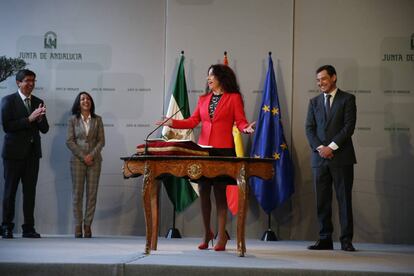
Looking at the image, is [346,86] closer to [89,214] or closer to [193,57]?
[193,57]

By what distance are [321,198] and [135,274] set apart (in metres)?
2.59

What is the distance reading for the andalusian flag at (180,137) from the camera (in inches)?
282

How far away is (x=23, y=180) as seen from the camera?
22.0 feet

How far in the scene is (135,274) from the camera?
3770 mm

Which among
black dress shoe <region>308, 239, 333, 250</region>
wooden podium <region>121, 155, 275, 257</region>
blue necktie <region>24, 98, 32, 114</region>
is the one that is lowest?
black dress shoe <region>308, 239, 333, 250</region>

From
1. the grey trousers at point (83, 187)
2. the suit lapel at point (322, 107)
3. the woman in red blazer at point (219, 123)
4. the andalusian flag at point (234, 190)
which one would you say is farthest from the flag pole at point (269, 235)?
the grey trousers at point (83, 187)

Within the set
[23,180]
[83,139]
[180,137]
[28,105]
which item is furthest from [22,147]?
[180,137]

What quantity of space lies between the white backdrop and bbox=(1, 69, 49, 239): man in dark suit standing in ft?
2.99

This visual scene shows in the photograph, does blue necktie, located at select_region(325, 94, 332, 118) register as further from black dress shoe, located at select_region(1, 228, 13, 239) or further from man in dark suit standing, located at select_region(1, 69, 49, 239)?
black dress shoe, located at select_region(1, 228, 13, 239)

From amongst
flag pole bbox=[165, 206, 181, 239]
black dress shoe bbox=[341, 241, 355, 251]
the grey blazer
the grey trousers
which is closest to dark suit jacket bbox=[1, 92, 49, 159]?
the grey blazer

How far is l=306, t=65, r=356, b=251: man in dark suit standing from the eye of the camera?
566cm

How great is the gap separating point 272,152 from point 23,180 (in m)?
2.93

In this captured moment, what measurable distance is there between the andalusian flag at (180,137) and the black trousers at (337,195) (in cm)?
190

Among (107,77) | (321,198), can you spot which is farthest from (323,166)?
(107,77)
